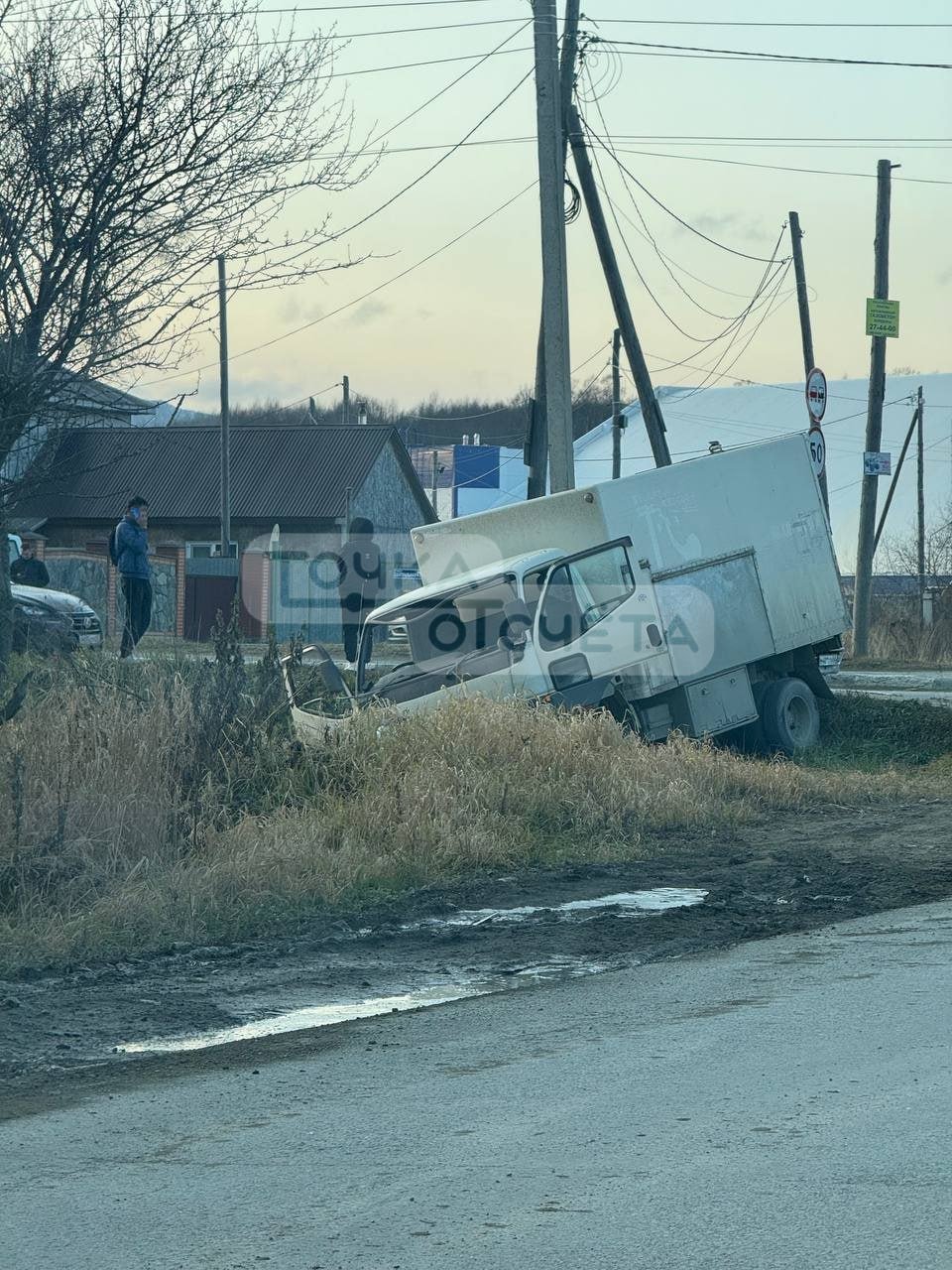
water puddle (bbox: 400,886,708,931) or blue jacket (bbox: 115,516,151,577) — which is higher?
blue jacket (bbox: 115,516,151,577)

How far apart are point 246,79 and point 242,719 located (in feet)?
14.8

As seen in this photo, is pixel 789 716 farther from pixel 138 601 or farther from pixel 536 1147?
pixel 536 1147

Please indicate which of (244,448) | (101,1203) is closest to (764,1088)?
(101,1203)

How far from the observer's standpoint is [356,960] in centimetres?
748

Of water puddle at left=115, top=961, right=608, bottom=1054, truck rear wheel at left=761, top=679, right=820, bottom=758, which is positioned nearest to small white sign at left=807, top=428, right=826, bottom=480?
truck rear wheel at left=761, top=679, right=820, bottom=758

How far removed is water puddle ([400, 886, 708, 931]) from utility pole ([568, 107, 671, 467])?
13.3 meters

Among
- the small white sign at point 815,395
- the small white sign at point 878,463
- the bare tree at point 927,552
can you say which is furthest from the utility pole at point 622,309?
the bare tree at point 927,552

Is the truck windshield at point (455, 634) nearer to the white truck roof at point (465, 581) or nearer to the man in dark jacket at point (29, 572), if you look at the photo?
the white truck roof at point (465, 581)

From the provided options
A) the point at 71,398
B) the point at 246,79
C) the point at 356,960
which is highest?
the point at 246,79

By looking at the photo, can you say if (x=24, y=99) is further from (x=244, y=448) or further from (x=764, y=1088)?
(x=244, y=448)

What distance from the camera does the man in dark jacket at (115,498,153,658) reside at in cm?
1867

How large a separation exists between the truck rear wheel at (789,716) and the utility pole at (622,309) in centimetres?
663

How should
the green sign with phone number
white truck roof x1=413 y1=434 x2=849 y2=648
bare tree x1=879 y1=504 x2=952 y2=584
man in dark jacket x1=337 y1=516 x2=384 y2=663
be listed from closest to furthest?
white truck roof x1=413 y1=434 x2=849 y2=648 → man in dark jacket x1=337 y1=516 x2=384 y2=663 → the green sign with phone number → bare tree x1=879 y1=504 x2=952 y2=584

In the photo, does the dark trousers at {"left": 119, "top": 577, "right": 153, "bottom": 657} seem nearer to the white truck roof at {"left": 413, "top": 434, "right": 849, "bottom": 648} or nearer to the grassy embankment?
the white truck roof at {"left": 413, "top": 434, "right": 849, "bottom": 648}
